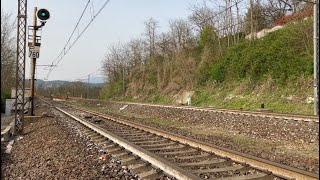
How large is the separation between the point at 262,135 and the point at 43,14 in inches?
536

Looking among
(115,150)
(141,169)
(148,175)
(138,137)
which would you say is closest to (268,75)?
(138,137)

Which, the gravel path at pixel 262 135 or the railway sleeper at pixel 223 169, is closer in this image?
the railway sleeper at pixel 223 169

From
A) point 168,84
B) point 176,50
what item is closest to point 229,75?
point 168,84

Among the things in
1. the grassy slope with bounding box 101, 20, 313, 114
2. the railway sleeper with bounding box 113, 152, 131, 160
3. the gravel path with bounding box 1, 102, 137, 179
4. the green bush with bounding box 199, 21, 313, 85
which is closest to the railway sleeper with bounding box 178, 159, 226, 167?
the gravel path with bounding box 1, 102, 137, 179

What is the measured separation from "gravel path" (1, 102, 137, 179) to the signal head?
904cm

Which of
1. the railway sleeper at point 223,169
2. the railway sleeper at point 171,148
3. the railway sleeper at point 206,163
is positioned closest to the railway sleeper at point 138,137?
the railway sleeper at point 171,148

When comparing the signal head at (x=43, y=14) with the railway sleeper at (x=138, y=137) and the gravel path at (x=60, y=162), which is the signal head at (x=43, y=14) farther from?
the railway sleeper at (x=138, y=137)

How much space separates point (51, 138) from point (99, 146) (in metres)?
3.36

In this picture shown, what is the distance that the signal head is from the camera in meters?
20.0

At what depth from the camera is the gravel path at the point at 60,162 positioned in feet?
25.9

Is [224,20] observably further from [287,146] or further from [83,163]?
[83,163]

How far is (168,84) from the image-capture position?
49875mm

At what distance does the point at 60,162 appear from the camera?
9.27 m

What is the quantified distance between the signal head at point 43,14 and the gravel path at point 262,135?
32.7ft
